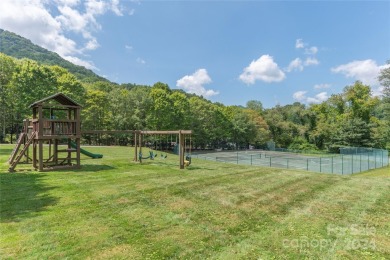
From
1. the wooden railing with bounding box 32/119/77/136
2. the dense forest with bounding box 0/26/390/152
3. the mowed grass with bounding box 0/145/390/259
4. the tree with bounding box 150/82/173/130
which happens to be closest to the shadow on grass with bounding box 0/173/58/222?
the mowed grass with bounding box 0/145/390/259

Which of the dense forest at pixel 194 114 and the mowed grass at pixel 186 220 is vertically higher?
the dense forest at pixel 194 114

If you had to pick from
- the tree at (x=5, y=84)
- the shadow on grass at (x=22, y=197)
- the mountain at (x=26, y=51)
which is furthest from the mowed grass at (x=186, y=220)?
the mountain at (x=26, y=51)

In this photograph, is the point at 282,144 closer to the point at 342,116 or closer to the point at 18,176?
the point at 342,116

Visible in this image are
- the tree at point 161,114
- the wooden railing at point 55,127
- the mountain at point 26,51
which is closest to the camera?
the wooden railing at point 55,127

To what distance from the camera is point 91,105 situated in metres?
36.2

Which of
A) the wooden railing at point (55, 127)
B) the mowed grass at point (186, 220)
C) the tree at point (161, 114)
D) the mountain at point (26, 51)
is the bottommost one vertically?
the mowed grass at point (186, 220)

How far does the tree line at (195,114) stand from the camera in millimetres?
28672

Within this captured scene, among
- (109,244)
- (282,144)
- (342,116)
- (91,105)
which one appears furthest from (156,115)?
(342,116)

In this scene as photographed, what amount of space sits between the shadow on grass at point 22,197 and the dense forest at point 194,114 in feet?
70.6

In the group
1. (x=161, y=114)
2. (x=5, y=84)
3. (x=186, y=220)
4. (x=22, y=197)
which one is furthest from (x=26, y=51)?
(x=186, y=220)

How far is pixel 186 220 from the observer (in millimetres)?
5613

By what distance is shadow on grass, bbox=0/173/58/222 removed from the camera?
563 cm

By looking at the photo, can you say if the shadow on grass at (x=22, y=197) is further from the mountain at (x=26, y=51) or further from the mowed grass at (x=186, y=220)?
the mountain at (x=26, y=51)

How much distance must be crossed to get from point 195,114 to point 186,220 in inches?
1397
